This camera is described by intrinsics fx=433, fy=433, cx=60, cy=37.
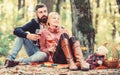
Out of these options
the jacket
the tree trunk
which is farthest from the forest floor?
the tree trunk

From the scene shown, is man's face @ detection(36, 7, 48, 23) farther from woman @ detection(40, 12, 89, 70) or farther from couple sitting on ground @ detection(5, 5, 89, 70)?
woman @ detection(40, 12, 89, 70)

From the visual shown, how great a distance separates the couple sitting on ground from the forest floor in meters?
0.08

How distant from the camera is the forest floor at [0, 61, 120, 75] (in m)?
5.03

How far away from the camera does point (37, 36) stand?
17.8 feet

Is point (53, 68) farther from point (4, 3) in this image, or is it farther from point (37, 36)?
point (4, 3)

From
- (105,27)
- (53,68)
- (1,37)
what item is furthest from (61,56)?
(105,27)

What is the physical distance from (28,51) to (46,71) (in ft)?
1.80

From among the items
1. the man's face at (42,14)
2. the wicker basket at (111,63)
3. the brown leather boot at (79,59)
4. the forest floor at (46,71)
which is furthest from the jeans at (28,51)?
the wicker basket at (111,63)

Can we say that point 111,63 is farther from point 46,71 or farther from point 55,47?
point 46,71

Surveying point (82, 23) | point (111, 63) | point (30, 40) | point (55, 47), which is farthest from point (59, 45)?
point (82, 23)

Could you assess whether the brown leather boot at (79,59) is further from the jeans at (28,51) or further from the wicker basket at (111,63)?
the jeans at (28,51)

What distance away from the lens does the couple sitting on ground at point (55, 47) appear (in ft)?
16.8

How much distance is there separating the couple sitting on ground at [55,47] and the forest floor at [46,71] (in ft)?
0.25

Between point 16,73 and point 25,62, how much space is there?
514mm
